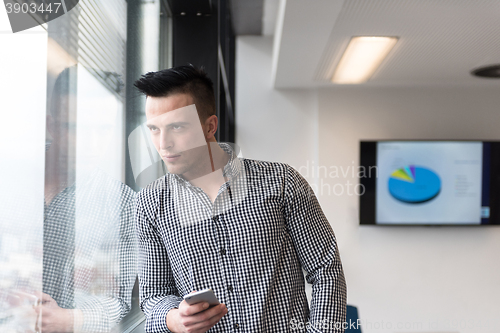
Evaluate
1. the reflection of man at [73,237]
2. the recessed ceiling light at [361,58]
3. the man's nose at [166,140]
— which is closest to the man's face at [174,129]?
the man's nose at [166,140]

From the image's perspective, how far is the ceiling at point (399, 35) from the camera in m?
1.84

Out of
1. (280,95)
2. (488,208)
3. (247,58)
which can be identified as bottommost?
(488,208)

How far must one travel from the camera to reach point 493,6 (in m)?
1.82

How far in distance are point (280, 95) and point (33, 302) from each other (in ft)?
10.5

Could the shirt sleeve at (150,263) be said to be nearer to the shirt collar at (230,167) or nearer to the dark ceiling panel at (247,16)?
the shirt collar at (230,167)

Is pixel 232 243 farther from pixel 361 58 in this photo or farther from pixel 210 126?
pixel 361 58

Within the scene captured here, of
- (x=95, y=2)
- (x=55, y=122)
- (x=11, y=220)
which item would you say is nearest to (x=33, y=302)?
(x=11, y=220)

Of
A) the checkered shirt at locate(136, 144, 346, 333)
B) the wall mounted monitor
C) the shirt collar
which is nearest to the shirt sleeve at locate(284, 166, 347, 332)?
the checkered shirt at locate(136, 144, 346, 333)

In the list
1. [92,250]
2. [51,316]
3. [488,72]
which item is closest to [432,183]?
[488,72]

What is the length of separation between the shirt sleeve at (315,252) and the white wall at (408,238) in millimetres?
2409

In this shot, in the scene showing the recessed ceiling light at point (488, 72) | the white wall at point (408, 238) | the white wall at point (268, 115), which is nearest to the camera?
the recessed ceiling light at point (488, 72)

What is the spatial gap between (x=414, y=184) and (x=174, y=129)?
287 centimetres

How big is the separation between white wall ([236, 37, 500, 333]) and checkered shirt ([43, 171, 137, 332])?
2631 millimetres

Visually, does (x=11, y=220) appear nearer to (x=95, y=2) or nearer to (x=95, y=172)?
(x=95, y=172)
